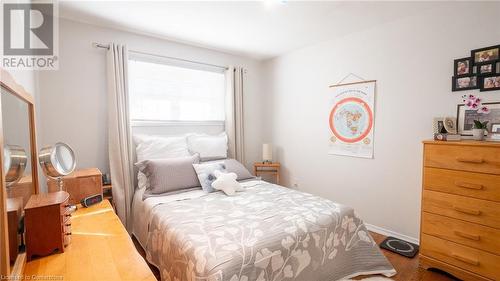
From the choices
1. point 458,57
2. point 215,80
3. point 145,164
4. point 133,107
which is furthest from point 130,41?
point 458,57

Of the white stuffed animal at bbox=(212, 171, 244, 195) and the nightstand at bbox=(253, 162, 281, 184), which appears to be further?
the nightstand at bbox=(253, 162, 281, 184)

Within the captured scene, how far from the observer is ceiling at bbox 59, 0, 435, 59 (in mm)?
2199

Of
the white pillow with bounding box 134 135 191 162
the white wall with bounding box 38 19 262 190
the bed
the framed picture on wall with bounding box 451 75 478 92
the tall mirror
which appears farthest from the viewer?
the white pillow with bounding box 134 135 191 162

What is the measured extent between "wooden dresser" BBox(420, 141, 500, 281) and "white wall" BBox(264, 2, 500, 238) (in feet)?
1.47

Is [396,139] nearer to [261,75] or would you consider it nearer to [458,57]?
[458,57]

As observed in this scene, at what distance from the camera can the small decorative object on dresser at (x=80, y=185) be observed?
189 cm

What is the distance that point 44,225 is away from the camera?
3.43ft

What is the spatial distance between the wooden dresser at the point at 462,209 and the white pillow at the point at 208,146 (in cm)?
228

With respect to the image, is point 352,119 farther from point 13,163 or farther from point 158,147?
point 13,163

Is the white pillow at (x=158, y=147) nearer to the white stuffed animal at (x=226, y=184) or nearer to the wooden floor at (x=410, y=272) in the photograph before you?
the white stuffed animal at (x=226, y=184)

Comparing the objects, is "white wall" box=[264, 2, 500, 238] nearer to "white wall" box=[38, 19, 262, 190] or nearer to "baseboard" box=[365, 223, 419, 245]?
"baseboard" box=[365, 223, 419, 245]

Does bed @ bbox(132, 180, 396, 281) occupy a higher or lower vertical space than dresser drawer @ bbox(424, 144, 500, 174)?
lower

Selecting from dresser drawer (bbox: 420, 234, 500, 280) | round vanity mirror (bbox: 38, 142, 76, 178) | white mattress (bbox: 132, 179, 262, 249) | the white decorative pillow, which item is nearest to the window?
the white decorative pillow

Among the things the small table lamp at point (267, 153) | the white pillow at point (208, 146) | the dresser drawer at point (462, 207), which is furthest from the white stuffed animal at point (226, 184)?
the dresser drawer at point (462, 207)
